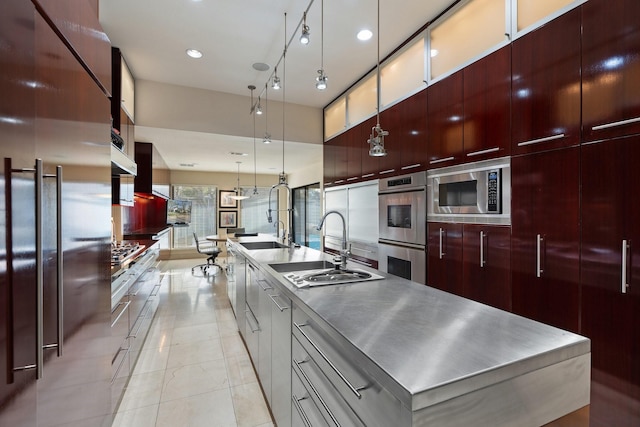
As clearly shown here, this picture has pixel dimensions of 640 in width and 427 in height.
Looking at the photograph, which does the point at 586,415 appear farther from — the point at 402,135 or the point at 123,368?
the point at 402,135

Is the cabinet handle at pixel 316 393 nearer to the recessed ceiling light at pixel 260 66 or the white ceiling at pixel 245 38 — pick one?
the white ceiling at pixel 245 38

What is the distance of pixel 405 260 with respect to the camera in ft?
10.5

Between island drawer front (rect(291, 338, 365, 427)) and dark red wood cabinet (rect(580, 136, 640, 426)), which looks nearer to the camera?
island drawer front (rect(291, 338, 365, 427))

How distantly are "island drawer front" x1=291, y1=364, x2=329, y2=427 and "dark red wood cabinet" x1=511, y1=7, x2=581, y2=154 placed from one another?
2077 mm

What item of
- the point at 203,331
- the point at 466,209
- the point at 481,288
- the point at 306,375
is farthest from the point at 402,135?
the point at 203,331

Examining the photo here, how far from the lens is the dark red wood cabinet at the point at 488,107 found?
2166 millimetres

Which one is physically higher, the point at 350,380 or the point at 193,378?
the point at 350,380

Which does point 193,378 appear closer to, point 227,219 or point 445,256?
point 445,256

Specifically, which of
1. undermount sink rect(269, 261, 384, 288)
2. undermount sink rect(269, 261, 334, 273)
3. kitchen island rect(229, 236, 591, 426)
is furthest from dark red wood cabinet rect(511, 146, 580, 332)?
undermount sink rect(269, 261, 334, 273)

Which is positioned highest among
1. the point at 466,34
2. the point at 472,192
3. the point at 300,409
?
the point at 466,34

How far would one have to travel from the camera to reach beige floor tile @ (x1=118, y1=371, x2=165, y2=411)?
2.06 m

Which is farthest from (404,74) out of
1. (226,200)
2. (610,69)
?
(226,200)

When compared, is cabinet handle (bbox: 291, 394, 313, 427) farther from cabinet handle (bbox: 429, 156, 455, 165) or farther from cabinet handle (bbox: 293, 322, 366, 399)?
cabinet handle (bbox: 429, 156, 455, 165)

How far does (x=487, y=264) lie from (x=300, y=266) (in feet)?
4.94
